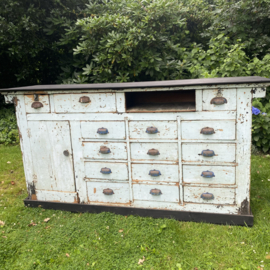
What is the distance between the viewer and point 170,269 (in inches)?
91.0

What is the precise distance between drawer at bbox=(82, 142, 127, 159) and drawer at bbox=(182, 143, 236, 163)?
0.75m

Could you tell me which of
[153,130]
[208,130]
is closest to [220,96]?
[208,130]

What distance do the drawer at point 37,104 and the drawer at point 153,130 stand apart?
1.13 metres

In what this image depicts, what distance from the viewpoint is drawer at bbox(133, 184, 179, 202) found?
3.00 metres

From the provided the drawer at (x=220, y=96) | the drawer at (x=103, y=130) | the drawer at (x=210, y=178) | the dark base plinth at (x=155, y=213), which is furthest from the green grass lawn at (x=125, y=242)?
the drawer at (x=220, y=96)

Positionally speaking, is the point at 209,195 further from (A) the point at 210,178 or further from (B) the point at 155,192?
(B) the point at 155,192

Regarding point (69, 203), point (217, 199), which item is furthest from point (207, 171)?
point (69, 203)

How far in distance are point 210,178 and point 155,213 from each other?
0.82 metres

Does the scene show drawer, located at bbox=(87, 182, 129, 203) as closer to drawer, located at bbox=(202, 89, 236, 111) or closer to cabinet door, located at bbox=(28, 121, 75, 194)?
cabinet door, located at bbox=(28, 121, 75, 194)

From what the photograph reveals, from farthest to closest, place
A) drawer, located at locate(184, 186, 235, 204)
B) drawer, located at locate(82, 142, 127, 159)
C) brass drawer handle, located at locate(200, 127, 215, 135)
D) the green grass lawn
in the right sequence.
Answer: drawer, located at locate(82, 142, 127, 159) < drawer, located at locate(184, 186, 235, 204) < brass drawer handle, located at locate(200, 127, 215, 135) < the green grass lawn

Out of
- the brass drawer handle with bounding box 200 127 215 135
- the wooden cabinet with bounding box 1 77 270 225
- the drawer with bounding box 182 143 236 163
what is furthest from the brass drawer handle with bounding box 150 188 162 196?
the brass drawer handle with bounding box 200 127 215 135

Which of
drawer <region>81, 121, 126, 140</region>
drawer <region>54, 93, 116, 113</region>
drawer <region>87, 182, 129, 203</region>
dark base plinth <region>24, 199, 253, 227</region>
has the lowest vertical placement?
dark base plinth <region>24, 199, 253, 227</region>

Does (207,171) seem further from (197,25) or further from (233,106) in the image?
(197,25)

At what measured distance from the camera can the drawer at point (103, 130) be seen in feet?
9.80
